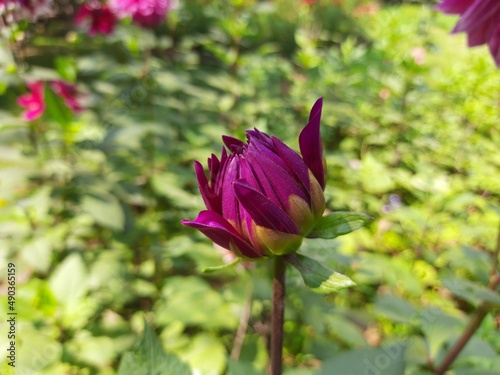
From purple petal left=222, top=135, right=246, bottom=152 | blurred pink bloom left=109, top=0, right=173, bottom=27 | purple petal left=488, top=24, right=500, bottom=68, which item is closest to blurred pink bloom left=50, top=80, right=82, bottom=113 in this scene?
blurred pink bloom left=109, top=0, right=173, bottom=27

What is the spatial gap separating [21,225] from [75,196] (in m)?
0.17

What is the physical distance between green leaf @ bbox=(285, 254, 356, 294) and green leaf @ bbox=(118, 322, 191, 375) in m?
0.18

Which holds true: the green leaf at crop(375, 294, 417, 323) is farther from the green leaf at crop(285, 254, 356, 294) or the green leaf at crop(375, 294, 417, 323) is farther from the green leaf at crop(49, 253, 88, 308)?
the green leaf at crop(49, 253, 88, 308)

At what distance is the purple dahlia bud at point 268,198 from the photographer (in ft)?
1.13

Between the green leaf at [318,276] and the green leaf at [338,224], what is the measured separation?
3 centimetres

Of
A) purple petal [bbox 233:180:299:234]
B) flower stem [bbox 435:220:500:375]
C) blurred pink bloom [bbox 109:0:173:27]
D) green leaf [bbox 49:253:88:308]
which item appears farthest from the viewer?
blurred pink bloom [bbox 109:0:173:27]

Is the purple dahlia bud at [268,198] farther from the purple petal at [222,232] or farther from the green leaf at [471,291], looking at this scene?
the green leaf at [471,291]

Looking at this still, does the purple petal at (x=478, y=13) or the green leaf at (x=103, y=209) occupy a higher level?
the purple petal at (x=478, y=13)

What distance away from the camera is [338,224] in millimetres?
372

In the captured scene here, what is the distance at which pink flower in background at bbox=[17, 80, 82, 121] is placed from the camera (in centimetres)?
115

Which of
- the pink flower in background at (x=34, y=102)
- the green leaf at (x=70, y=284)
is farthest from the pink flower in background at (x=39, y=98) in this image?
the green leaf at (x=70, y=284)

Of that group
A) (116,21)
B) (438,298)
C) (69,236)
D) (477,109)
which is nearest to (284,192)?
(69,236)

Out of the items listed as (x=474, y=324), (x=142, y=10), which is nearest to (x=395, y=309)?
(x=474, y=324)

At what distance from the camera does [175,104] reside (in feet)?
5.48
